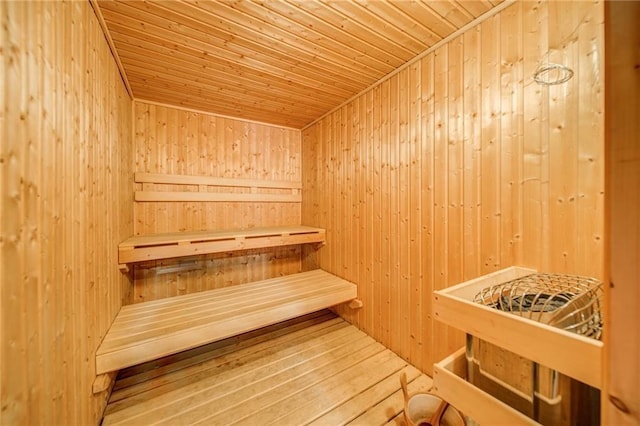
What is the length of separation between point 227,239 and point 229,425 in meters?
1.53

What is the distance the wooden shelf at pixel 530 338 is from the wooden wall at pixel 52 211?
60.7 inches

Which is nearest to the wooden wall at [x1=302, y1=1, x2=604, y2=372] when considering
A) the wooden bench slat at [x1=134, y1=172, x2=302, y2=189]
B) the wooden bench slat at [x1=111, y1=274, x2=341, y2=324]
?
the wooden bench slat at [x1=111, y1=274, x2=341, y2=324]

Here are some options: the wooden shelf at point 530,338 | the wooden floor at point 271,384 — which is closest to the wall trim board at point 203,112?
the wooden floor at point 271,384

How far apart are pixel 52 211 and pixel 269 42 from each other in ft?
5.50

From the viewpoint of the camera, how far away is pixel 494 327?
2.87 ft

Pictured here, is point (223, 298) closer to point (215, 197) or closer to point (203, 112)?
point (215, 197)

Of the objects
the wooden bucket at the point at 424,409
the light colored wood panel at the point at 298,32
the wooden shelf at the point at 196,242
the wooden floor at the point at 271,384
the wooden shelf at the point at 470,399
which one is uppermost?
the light colored wood panel at the point at 298,32

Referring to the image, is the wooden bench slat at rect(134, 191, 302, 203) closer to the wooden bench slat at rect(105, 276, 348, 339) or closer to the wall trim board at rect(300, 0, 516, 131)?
the wooden bench slat at rect(105, 276, 348, 339)

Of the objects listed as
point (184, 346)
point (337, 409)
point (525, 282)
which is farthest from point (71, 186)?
point (525, 282)

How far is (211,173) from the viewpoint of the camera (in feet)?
9.86

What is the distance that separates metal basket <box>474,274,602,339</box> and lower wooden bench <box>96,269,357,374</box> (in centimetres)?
160

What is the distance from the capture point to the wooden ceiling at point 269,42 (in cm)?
149

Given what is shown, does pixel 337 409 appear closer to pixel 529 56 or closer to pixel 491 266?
pixel 491 266

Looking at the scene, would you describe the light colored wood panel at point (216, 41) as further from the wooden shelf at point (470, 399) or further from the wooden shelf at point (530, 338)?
the wooden shelf at point (470, 399)
